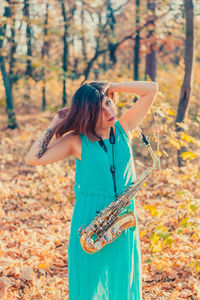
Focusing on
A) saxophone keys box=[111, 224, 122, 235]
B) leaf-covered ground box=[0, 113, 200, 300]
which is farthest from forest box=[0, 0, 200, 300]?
saxophone keys box=[111, 224, 122, 235]

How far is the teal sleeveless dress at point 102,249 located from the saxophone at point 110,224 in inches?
2.2

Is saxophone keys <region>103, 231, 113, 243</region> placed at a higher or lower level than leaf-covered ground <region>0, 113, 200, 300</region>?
higher

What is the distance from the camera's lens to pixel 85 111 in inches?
93.8

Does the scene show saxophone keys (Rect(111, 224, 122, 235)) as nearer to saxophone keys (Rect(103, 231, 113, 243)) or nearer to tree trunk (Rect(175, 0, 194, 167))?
saxophone keys (Rect(103, 231, 113, 243))

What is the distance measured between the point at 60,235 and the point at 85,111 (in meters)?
3.33

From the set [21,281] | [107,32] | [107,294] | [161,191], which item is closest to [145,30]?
[107,32]

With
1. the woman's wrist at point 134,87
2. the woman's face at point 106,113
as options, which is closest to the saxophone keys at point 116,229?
the woman's face at point 106,113

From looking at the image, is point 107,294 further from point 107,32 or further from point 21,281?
point 107,32

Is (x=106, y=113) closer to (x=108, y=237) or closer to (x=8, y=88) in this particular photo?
(x=108, y=237)

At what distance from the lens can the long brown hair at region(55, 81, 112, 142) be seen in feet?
7.83

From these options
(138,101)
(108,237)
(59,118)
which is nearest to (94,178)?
(108,237)

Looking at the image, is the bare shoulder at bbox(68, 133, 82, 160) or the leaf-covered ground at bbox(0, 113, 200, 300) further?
the leaf-covered ground at bbox(0, 113, 200, 300)

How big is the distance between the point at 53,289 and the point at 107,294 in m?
1.52

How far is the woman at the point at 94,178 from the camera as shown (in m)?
2.40
